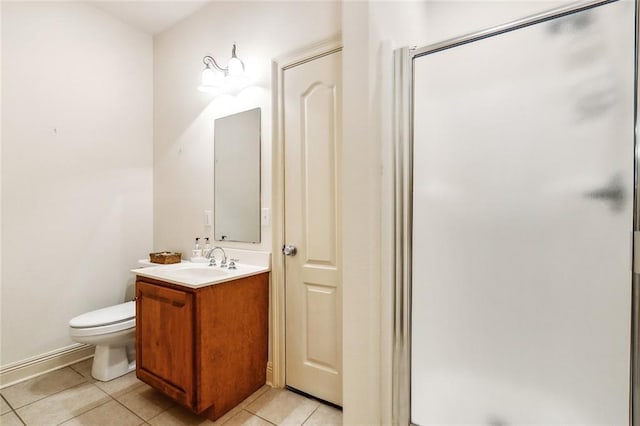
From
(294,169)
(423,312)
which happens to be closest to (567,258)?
(423,312)

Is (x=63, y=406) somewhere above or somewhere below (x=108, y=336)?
below

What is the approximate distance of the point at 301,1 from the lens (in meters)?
1.75

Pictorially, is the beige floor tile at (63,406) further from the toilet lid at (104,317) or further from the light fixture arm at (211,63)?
Result: the light fixture arm at (211,63)

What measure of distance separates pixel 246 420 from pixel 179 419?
1.17 ft

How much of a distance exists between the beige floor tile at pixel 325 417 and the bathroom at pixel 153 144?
20cm

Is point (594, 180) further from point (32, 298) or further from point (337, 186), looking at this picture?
point (32, 298)

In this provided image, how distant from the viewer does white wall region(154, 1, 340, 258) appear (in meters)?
1.81

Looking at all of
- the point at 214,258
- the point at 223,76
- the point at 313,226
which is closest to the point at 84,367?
the point at 214,258

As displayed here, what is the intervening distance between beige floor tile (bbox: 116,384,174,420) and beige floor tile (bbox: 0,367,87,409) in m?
0.45

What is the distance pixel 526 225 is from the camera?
49.6 inches

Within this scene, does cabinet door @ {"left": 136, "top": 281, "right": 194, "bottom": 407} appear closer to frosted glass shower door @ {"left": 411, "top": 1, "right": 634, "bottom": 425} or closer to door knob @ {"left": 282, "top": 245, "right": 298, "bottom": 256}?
door knob @ {"left": 282, "top": 245, "right": 298, "bottom": 256}

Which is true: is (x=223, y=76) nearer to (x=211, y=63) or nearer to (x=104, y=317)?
(x=211, y=63)

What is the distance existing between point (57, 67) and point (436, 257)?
283 cm

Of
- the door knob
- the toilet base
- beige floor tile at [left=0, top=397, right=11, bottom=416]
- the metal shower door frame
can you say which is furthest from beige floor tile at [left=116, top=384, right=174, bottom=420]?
the metal shower door frame
